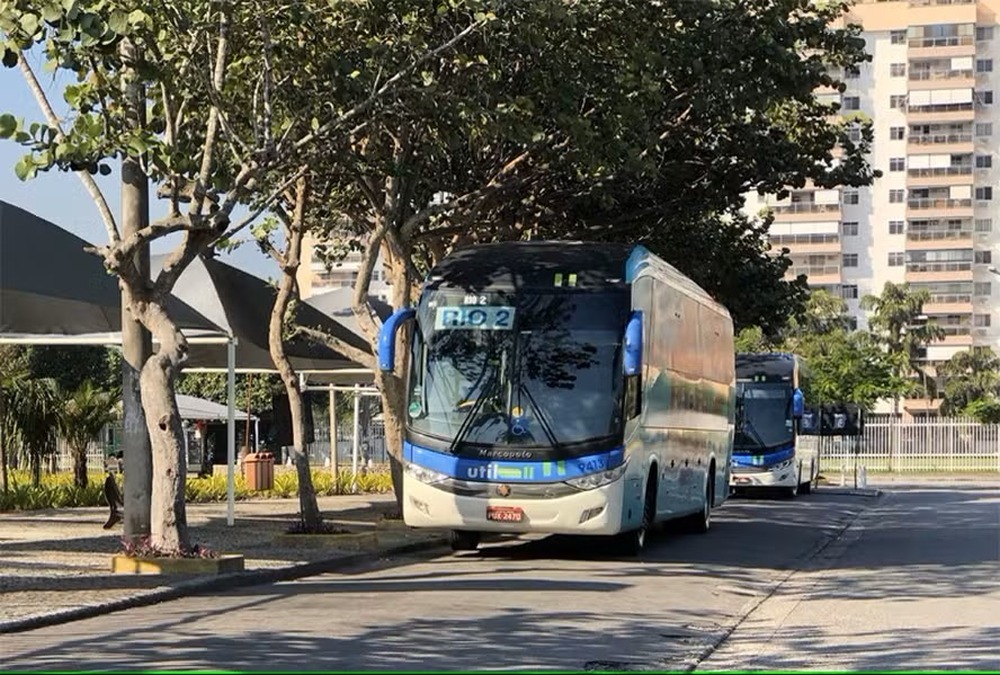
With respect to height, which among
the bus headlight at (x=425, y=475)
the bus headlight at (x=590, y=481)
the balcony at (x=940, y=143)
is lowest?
the bus headlight at (x=590, y=481)

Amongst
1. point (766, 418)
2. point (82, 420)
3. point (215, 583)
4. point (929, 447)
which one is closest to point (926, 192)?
point (929, 447)

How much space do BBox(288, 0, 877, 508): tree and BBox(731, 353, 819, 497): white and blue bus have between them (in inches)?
326

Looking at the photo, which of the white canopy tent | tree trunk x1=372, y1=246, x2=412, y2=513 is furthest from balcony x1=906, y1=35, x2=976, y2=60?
tree trunk x1=372, y1=246, x2=412, y2=513

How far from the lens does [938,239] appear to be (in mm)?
100750

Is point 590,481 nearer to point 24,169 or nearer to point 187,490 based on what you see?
point 24,169

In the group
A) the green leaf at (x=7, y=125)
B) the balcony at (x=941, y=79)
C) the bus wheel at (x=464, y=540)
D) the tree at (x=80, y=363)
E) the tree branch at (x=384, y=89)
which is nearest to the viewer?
the green leaf at (x=7, y=125)

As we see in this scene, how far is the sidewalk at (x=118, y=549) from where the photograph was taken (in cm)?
1430

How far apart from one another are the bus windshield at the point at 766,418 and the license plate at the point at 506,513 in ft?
73.8

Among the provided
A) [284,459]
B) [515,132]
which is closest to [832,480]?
[284,459]

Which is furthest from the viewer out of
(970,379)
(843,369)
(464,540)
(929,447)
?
(970,379)

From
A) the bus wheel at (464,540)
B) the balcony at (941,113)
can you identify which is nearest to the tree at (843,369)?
the balcony at (941,113)

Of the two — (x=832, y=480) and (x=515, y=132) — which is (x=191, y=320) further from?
(x=832, y=480)

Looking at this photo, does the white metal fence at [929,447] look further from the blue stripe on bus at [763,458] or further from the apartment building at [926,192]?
the apartment building at [926,192]

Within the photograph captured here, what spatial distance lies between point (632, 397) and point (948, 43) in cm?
8716
